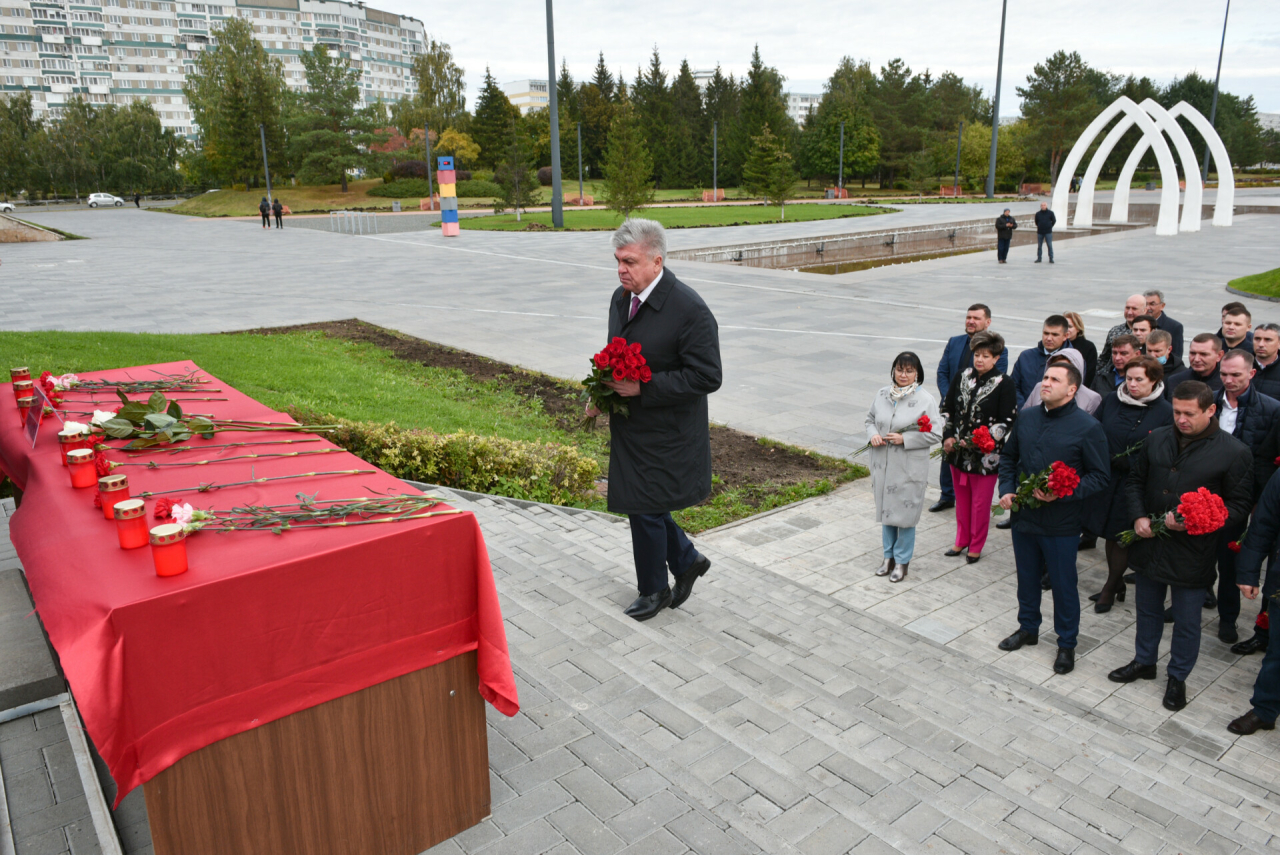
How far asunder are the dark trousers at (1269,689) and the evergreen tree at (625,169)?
116 feet

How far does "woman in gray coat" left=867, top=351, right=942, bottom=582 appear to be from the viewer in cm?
592

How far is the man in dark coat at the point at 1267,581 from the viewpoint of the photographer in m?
4.23

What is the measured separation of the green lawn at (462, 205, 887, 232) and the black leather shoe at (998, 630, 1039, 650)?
1322 inches

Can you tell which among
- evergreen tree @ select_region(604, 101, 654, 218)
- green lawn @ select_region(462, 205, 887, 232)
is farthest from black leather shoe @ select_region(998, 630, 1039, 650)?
evergreen tree @ select_region(604, 101, 654, 218)

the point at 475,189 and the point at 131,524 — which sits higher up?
the point at 475,189

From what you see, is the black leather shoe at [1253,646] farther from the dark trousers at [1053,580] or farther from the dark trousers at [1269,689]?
the dark trousers at [1053,580]

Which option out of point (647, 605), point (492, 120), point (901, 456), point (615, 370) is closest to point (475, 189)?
point (492, 120)

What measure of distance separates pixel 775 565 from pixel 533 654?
231 centimetres

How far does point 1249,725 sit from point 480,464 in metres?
5.71

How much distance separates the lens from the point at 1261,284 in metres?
19.7

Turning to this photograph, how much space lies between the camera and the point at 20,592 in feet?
15.7

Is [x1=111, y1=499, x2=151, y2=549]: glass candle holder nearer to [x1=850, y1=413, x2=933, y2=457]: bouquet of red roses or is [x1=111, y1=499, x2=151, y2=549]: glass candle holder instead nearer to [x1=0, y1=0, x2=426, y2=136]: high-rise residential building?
[x1=850, y1=413, x2=933, y2=457]: bouquet of red roses

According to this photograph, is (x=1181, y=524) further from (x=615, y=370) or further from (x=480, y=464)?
(x=480, y=464)

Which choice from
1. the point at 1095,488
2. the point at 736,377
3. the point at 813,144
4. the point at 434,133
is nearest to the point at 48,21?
the point at 434,133
